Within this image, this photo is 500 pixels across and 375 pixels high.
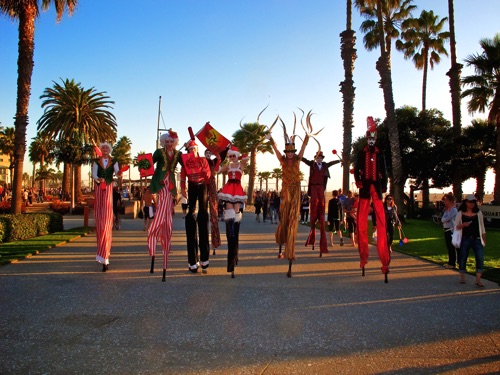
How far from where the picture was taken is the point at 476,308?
582 cm

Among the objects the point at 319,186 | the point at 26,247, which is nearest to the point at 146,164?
the point at 319,186

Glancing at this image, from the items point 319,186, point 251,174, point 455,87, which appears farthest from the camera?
point 251,174

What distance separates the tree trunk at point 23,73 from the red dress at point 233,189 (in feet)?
36.6

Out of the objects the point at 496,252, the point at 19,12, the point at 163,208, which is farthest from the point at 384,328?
the point at 19,12

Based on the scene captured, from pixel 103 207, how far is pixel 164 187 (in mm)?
1278

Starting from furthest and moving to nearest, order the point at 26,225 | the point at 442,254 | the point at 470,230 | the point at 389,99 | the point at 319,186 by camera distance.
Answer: the point at 389,99 < the point at 26,225 < the point at 442,254 < the point at 319,186 < the point at 470,230

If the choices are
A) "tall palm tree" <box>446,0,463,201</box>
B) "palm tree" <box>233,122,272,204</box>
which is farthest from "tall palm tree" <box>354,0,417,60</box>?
"palm tree" <box>233,122,272,204</box>

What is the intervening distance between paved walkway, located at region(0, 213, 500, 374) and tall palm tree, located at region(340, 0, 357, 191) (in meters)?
16.2

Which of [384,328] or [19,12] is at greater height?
[19,12]

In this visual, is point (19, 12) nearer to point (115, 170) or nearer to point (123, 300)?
point (115, 170)

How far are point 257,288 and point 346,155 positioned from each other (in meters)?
18.4

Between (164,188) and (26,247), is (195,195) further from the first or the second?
(26,247)

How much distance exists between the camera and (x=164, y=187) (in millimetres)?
7992

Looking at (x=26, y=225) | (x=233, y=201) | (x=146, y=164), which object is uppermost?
(x=146, y=164)
